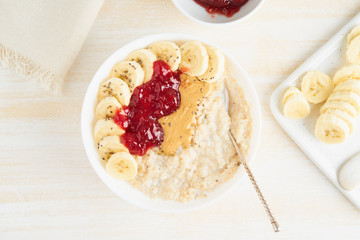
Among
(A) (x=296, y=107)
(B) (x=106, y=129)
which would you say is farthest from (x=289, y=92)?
(B) (x=106, y=129)

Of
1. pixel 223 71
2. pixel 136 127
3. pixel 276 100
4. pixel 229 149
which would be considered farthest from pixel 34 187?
pixel 276 100

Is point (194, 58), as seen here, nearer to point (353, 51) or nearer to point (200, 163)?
point (200, 163)

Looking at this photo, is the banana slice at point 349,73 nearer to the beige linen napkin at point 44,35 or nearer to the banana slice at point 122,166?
the banana slice at point 122,166

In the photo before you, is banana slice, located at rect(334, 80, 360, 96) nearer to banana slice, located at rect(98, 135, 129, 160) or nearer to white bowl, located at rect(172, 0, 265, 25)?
white bowl, located at rect(172, 0, 265, 25)

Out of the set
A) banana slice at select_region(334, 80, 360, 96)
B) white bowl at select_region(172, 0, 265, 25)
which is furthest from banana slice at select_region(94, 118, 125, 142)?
banana slice at select_region(334, 80, 360, 96)

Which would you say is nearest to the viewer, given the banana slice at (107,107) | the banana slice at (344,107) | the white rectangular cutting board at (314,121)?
the banana slice at (107,107)

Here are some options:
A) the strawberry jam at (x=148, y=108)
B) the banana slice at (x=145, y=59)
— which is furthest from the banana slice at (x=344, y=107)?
the banana slice at (x=145, y=59)
